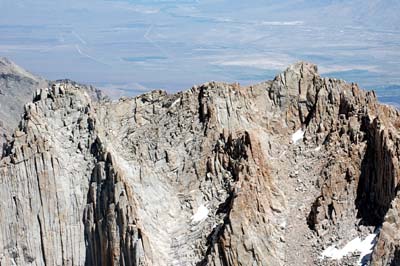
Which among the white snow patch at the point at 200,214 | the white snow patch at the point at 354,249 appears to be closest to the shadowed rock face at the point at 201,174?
the white snow patch at the point at 200,214

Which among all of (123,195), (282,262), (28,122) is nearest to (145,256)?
(123,195)

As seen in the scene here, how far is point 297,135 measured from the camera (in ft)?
213

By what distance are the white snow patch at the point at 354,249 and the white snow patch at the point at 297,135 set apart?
40.6ft

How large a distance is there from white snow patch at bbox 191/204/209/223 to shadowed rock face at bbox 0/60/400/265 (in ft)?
0.45

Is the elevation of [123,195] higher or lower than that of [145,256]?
higher

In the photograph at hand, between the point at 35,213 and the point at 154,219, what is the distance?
8.83 meters

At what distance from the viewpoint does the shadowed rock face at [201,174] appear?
55.7m

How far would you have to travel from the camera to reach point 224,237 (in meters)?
54.3

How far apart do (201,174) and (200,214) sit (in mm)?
3513

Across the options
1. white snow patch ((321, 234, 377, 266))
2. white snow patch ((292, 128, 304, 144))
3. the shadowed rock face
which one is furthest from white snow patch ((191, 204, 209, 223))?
white snow patch ((321, 234, 377, 266))

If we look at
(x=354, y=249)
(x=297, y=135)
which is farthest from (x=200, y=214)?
(x=354, y=249)

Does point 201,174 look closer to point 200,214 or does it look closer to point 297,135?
point 200,214

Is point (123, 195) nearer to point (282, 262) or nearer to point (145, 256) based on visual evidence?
point (145, 256)

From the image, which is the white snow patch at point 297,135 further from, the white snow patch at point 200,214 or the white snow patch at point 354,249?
the white snow patch at point 354,249
